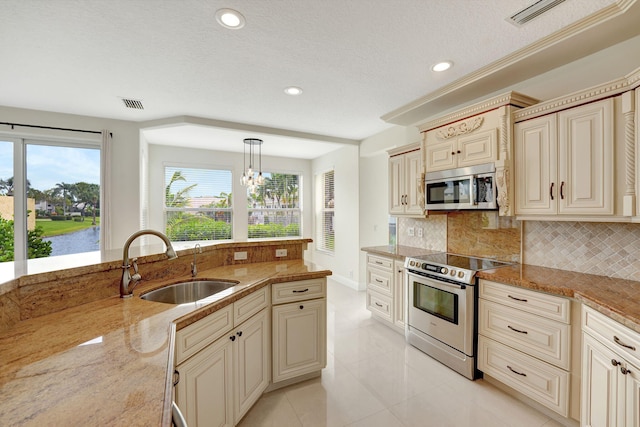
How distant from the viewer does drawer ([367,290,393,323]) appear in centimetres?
334

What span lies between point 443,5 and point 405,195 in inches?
83.1

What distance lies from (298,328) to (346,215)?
A: 11.1ft

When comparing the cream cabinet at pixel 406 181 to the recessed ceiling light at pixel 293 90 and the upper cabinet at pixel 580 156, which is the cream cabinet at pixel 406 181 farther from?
the recessed ceiling light at pixel 293 90

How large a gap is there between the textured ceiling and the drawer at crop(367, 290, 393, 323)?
238 centimetres

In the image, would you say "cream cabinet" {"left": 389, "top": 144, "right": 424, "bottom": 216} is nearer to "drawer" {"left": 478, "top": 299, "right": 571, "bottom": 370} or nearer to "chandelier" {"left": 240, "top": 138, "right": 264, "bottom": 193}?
"drawer" {"left": 478, "top": 299, "right": 571, "bottom": 370}

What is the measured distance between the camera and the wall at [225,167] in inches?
205

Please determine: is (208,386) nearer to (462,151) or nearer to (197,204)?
(462,151)

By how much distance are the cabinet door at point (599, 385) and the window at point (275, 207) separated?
5.44 metres

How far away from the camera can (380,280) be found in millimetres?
3467

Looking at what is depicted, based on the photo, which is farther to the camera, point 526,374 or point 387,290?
point 387,290

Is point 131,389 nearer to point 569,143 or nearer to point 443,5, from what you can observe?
point 443,5

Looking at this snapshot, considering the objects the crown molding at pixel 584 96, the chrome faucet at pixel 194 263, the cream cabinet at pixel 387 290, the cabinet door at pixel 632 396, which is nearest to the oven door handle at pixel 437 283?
the cream cabinet at pixel 387 290

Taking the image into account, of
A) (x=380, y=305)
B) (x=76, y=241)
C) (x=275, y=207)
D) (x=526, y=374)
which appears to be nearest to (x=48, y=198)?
(x=76, y=241)

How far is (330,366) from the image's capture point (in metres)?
2.59
